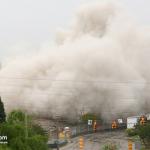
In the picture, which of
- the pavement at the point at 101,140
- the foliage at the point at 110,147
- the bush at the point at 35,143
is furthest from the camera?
the pavement at the point at 101,140

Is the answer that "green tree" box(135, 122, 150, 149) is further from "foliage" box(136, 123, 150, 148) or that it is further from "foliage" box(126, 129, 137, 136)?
"foliage" box(126, 129, 137, 136)

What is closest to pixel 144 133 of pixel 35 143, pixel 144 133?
pixel 144 133

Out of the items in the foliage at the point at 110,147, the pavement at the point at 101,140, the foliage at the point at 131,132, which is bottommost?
the foliage at the point at 110,147

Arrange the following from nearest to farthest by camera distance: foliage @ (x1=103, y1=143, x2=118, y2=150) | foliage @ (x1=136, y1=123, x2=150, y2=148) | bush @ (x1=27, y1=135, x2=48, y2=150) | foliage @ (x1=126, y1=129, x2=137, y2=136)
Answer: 1. bush @ (x1=27, y1=135, x2=48, y2=150)
2. foliage @ (x1=103, y1=143, x2=118, y2=150)
3. foliage @ (x1=136, y1=123, x2=150, y2=148)
4. foliage @ (x1=126, y1=129, x2=137, y2=136)

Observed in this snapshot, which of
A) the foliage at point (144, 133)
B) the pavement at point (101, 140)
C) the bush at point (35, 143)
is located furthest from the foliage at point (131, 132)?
the bush at point (35, 143)

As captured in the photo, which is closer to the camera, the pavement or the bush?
the bush

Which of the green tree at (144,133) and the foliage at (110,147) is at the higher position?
the green tree at (144,133)

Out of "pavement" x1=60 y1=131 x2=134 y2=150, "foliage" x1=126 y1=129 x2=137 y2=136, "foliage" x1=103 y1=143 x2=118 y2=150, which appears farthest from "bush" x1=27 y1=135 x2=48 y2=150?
"foliage" x1=126 y1=129 x2=137 y2=136

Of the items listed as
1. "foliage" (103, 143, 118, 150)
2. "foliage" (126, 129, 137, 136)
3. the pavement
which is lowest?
"foliage" (103, 143, 118, 150)

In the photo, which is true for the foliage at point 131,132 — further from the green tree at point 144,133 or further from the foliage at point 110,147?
the foliage at point 110,147

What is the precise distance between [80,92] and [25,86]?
5186 mm

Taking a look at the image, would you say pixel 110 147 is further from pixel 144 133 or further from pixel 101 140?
pixel 101 140

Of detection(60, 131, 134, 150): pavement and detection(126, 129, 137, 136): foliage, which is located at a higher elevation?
detection(126, 129, 137, 136): foliage

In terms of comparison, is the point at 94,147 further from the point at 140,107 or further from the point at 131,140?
the point at 140,107
